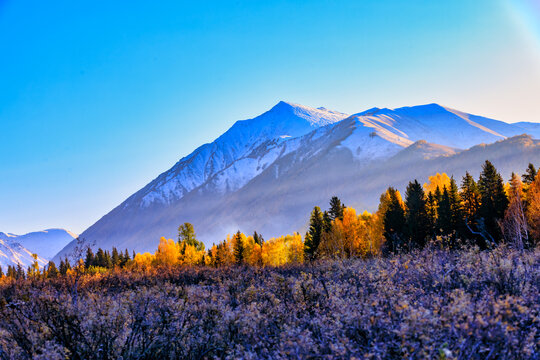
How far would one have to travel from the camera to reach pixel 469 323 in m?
4.56

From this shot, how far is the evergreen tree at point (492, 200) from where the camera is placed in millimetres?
40438

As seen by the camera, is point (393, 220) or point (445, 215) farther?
point (393, 220)

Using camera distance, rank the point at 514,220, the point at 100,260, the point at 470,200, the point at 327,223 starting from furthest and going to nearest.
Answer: the point at 100,260 → the point at 327,223 → the point at 470,200 → the point at 514,220

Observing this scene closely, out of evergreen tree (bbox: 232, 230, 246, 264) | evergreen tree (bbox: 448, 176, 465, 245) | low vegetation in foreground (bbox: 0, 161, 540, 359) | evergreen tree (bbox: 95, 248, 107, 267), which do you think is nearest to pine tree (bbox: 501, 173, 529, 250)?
evergreen tree (bbox: 448, 176, 465, 245)

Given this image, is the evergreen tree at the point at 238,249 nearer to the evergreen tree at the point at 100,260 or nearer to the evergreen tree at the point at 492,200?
the evergreen tree at the point at 492,200

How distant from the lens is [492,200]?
41000 millimetres

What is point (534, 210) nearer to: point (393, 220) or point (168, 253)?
point (393, 220)

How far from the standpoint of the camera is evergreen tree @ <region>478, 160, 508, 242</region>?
40438 millimetres

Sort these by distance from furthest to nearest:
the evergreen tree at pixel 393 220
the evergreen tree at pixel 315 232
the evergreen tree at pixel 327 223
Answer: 1. the evergreen tree at pixel 327 223
2. the evergreen tree at pixel 315 232
3. the evergreen tree at pixel 393 220

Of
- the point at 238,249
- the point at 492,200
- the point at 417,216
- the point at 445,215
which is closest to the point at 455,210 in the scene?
the point at 445,215

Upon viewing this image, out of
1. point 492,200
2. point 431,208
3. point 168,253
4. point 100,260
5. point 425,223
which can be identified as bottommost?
point 100,260

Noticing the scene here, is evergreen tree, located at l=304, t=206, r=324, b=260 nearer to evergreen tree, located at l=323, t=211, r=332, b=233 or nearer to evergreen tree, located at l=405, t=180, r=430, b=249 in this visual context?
evergreen tree, located at l=323, t=211, r=332, b=233

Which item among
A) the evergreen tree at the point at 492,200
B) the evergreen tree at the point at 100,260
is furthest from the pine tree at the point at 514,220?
the evergreen tree at the point at 100,260

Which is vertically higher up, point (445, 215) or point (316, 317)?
point (316, 317)
